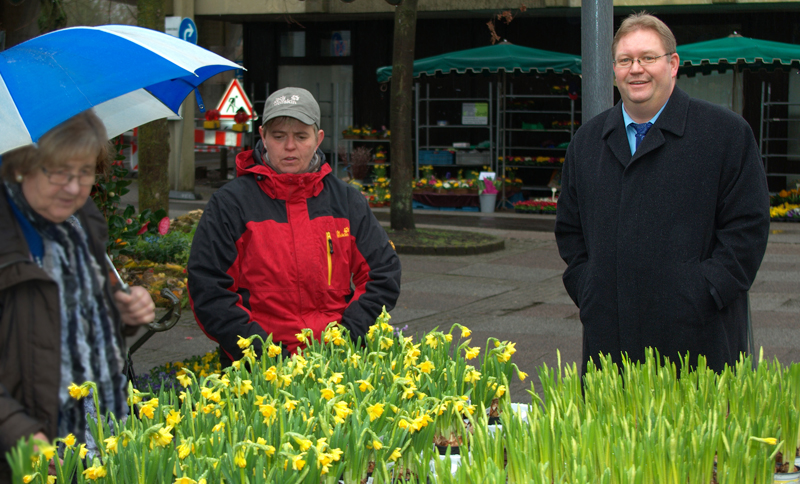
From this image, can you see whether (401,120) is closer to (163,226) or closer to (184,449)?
(163,226)

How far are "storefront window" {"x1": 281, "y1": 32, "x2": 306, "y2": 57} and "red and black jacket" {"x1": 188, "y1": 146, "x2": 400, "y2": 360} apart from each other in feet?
65.7

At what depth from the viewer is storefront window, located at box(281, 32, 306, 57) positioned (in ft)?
75.1

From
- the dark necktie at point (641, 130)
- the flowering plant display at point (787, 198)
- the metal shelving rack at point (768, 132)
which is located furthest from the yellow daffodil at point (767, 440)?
the metal shelving rack at point (768, 132)

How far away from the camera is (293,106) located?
3.38 meters

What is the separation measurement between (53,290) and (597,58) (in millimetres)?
3344

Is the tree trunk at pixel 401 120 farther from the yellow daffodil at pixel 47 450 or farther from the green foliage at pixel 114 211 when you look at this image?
the yellow daffodil at pixel 47 450

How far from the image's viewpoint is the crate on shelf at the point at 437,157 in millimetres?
19422

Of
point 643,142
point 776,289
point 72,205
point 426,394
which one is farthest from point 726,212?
point 776,289

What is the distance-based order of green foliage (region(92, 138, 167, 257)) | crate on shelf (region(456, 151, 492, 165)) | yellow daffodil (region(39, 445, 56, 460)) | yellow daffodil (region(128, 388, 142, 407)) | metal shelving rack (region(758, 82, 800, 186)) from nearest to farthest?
1. yellow daffodil (region(39, 445, 56, 460))
2. yellow daffodil (region(128, 388, 142, 407))
3. green foliage (region(92, 138, 167, 257))
4. metal shelving rack (region(758, 82, 800, 186))
5. crate on shelf (region(456, 151, 492, 165))

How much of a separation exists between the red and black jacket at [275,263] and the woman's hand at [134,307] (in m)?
1.08

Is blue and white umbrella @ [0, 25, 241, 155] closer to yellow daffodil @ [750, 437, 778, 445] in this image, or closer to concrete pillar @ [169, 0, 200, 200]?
yellow daffodil @ [750, 437, 778, 445]

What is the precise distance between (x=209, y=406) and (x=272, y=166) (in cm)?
125

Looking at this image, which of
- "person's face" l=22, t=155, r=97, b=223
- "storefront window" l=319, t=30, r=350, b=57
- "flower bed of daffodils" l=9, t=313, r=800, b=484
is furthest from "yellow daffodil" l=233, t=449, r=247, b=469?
"storefront window" l=319, t=30, r=350, b=57

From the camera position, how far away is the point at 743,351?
3422 millimetres
